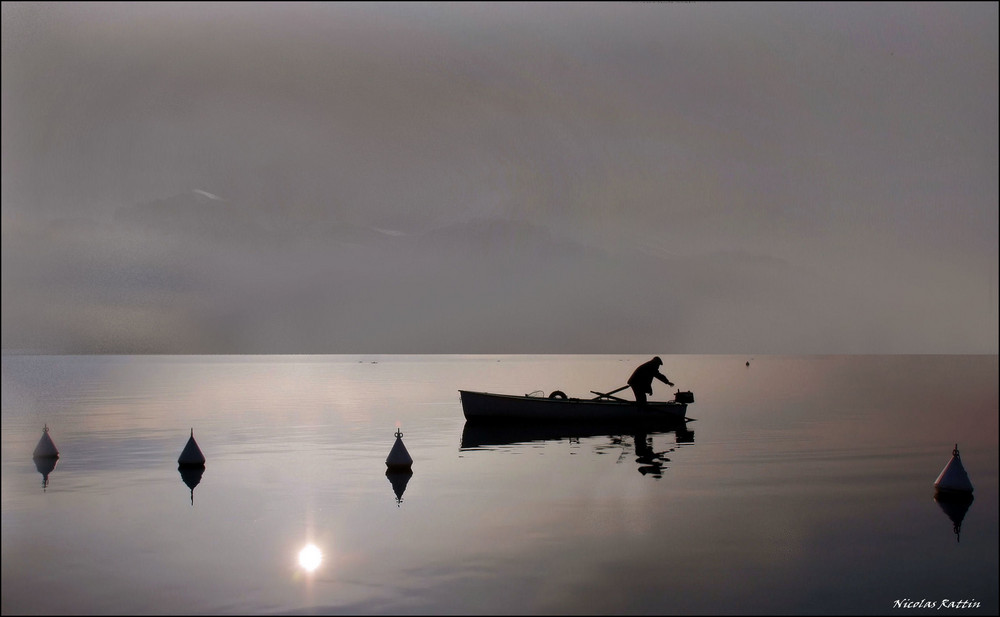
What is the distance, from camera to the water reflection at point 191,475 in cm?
3142

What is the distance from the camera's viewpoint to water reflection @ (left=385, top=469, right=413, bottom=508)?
29312mm

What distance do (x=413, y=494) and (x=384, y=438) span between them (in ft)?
63.6

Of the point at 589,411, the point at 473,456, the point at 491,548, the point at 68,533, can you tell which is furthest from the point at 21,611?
the point at 589,411

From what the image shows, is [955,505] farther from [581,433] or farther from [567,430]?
[567,430]

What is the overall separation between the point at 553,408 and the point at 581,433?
2.70m

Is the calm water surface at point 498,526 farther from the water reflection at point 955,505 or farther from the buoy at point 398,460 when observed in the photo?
the buoy at point 398,460

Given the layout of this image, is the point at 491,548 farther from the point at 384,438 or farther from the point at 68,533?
the point at 384,438

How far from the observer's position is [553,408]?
50.5 meters

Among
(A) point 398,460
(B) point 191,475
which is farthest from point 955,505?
(B) point 191,475

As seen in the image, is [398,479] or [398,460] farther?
[398,460]

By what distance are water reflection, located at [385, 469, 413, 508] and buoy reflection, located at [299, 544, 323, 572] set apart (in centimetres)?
626

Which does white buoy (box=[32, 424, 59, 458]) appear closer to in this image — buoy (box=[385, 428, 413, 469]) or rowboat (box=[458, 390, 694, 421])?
buoy (box=[385, 428, 413, 469])

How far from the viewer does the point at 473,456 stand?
40.2 metres

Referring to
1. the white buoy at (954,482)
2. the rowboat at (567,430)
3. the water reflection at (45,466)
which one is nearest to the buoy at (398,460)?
the water reflection at (45,466)
